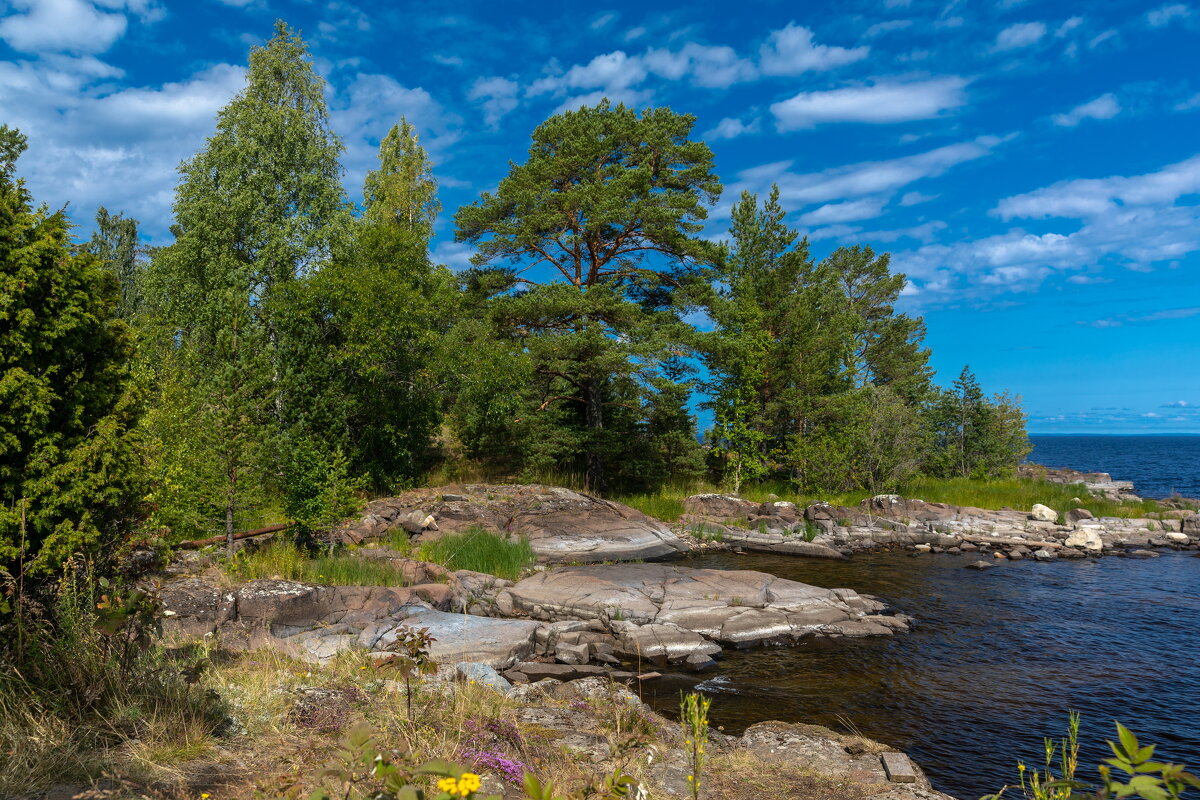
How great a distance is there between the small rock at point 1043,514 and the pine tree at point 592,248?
15.7 m

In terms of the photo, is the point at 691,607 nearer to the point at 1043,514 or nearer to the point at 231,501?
the point at 231,501

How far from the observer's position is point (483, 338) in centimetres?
2092

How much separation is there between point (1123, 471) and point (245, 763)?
89765 mm

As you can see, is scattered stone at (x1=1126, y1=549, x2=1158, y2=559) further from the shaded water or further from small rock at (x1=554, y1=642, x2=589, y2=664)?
small rock at (x1=554, y1=642, x2=589, y2=664)

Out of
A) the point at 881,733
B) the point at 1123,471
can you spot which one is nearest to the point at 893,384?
the point at 881,733

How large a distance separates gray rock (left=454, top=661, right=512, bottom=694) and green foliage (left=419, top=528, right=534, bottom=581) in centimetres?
578

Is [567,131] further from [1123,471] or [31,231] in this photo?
[1123,471]

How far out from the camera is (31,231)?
20.9 ft

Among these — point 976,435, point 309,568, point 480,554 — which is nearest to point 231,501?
point 309,568

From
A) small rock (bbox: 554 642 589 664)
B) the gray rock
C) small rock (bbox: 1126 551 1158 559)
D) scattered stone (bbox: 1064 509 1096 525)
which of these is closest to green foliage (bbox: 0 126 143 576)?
the gray rock

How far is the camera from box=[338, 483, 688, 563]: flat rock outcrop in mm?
17266

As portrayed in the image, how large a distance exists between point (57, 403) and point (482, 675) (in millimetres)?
5469

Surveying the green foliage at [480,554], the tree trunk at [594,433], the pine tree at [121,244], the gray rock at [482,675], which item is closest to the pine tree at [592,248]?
the tree trunk at [594,433]

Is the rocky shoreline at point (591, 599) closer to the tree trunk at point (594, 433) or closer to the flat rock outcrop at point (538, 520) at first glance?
the flat rock outcrop at point (538, 520)
